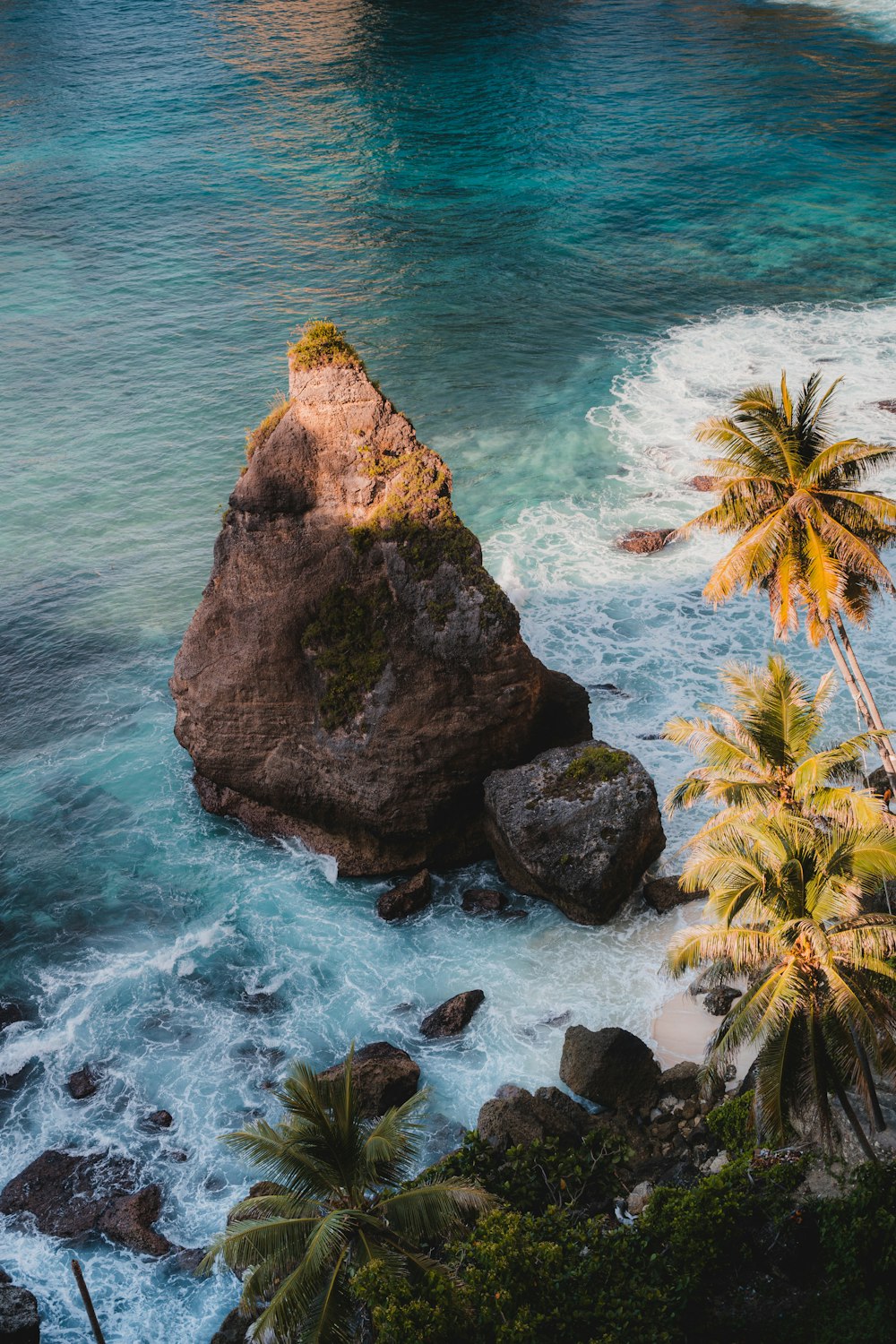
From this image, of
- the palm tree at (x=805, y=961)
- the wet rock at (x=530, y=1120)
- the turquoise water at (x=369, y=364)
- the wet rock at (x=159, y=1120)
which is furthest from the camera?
the turquoise water at (x=369, y=364)

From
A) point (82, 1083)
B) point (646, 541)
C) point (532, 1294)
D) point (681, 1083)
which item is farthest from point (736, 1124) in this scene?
point (646, 541)

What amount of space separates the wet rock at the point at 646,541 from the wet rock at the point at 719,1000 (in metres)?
20.3

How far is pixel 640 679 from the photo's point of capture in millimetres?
36375

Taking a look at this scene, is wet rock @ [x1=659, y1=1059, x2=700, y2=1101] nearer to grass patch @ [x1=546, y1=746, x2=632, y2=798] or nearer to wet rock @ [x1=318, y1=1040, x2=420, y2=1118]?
wet rock @ [x1=318, y1=1040, x2=420, y2=1118]

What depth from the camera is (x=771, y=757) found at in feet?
70.0

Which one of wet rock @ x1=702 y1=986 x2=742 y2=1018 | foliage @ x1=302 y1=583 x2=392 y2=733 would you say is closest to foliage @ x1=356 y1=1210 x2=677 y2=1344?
wet rock @ x1=702 y1=986 x2=742 y2=1018

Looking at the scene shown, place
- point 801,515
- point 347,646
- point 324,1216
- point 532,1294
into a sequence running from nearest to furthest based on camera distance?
1. point 324,1216
2. point 532,1294
3. point 801,515
4. point 347,646

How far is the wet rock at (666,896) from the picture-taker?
27925 millimetres

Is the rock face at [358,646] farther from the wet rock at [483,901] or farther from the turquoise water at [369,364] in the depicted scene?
the turquoise water at [369,364]

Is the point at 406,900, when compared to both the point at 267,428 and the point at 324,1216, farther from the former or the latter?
the point at 267,428

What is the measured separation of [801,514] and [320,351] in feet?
43.6

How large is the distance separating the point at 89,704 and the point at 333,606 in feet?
39.7

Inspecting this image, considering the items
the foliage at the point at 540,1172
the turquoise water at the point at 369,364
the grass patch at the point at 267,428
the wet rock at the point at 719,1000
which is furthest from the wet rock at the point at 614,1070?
the grass patch at the point at 267,428

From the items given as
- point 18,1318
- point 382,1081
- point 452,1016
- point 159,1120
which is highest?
point 382,1081
